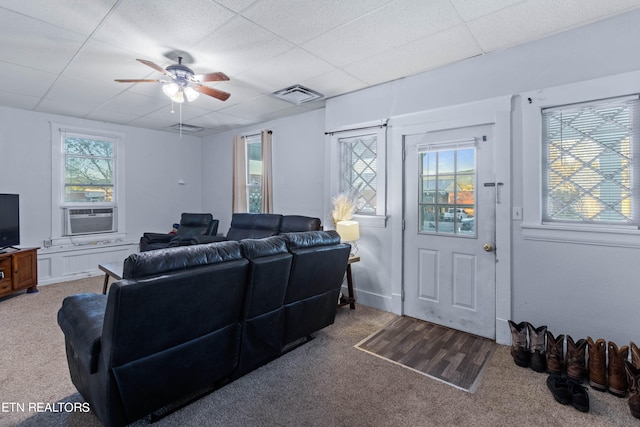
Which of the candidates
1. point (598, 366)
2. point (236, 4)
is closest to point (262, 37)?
point (236, 4)

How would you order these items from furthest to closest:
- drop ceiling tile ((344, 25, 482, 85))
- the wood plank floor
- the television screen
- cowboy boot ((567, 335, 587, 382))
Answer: the television screen
drop ceiling tile ((344, 25, 482, 85))
the wood plank floor
cowboy boot ((567, 335, 587, 382))

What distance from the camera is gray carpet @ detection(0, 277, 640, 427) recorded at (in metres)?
1.85

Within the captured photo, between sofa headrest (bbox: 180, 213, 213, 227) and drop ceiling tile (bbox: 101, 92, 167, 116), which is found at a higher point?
drop ceiling tile (bbox: 101, 92, 167, 116)

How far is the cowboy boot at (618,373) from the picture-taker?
2.05 meters

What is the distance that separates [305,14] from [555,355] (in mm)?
3048

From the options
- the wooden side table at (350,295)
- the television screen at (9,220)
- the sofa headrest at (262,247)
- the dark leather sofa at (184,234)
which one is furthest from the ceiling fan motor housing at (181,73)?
the television screen at (9,220)

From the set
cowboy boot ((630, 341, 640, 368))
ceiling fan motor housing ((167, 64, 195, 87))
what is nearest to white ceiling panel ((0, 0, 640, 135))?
ceiling fan motor housing ((167, 64, 195, 87))

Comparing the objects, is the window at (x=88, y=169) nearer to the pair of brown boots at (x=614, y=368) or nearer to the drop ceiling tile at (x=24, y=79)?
the drop ceiling tile at (x=24, y=79)

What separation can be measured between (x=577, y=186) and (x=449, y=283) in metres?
1.35

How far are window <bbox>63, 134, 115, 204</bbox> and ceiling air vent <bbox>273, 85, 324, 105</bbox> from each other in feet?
11.2

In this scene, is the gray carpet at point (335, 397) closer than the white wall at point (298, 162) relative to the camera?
Yes

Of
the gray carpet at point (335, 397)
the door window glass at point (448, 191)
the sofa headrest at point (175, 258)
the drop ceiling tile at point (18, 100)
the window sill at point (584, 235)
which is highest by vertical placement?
the drop ceiling tile at point (18, 100)

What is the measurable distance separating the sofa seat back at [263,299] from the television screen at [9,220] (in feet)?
13.1

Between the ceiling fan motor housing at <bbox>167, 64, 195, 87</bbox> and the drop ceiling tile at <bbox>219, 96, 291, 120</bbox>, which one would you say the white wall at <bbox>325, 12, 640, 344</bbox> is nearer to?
the drop ceiling tile at <bbox>219, 96, 291, 120</bbox>
